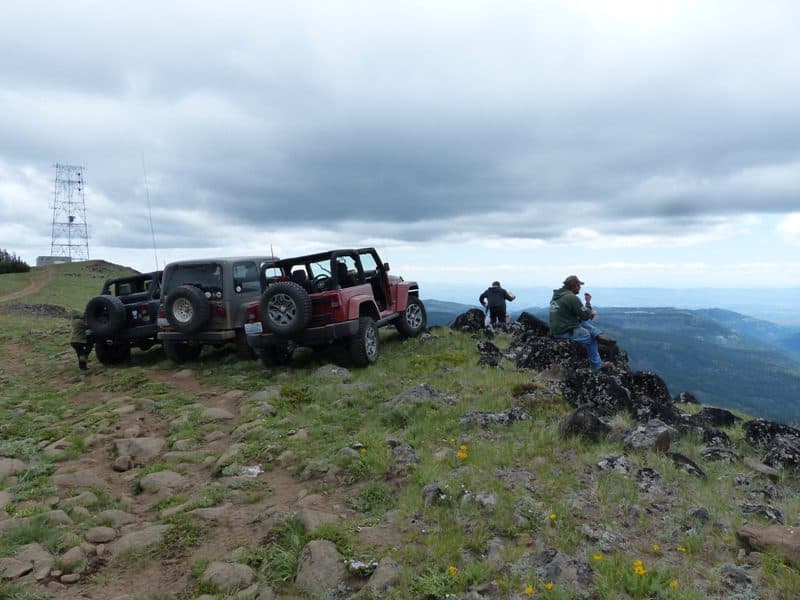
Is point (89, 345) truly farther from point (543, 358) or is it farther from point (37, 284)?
point (37, 284)

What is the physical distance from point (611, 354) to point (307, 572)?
1015 centimetres

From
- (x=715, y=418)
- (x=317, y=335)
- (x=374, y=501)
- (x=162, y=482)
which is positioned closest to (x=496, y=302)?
(x=317, y=335)

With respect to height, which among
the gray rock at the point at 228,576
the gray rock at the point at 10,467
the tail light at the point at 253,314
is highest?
the tail light at the point at 253,314

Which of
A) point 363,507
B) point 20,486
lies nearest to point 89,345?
point 20,486

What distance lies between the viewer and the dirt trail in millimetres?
32894

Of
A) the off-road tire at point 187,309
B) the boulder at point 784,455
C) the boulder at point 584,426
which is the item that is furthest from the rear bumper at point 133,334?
the boulder at point 784,455

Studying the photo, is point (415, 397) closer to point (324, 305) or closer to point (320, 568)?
point (324, 305)

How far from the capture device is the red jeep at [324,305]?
414 inches

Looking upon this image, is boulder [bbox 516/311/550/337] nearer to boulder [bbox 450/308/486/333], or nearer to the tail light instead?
boulder [bbox 450/308/486/333]

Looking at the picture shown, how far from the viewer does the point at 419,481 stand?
546 centimetres

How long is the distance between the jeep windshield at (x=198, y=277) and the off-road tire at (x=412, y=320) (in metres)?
4.48

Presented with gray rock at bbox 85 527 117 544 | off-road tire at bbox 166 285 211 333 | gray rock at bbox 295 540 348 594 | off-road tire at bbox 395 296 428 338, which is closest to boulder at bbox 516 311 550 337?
off-road tire at bbox 395 296 428 338

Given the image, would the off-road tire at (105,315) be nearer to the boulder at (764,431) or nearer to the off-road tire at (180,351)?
the off-road tire at (180,351)

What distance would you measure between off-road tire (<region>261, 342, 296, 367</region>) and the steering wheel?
1397mm
